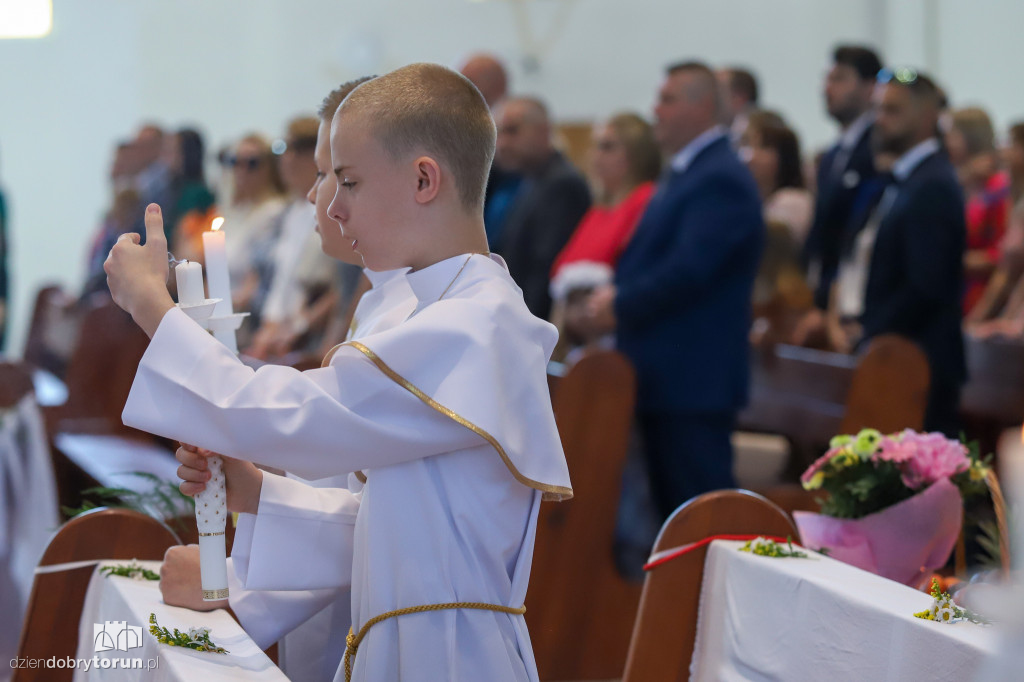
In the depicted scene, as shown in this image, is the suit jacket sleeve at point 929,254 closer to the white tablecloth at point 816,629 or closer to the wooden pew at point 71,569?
the white tablecloth at point 816,629

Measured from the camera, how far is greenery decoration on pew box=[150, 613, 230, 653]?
1.74 metres

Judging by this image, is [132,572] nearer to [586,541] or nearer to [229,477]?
[229,477]

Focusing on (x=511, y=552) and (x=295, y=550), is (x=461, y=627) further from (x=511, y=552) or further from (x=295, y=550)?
(x=295, y=550)

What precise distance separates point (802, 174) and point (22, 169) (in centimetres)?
944

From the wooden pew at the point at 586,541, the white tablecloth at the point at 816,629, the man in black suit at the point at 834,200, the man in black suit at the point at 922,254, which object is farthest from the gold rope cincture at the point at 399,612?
the man in black suit at the point at 834,200

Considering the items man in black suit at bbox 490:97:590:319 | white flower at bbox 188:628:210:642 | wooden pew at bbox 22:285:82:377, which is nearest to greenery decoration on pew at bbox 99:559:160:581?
white flower at bbox 188:628:210:642

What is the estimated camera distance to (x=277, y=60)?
13250 millimetres

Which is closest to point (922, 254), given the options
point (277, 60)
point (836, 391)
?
point (836, 391)

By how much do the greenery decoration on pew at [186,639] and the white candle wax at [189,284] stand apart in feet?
1.59

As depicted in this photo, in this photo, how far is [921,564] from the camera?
241 cm

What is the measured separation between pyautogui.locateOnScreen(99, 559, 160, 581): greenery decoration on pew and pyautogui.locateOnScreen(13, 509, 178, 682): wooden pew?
82 millimetres

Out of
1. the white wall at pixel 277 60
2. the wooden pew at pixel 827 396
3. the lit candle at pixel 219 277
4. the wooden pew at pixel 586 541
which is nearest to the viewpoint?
the lit candle at pixel 219 277

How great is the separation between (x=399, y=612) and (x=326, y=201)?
71 centimetres

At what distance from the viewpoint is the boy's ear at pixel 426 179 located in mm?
1754
